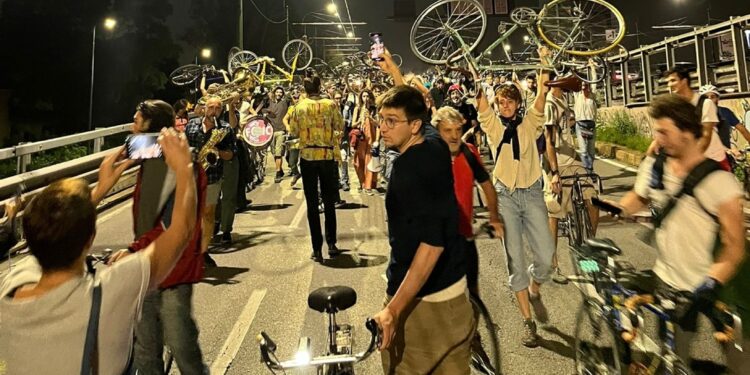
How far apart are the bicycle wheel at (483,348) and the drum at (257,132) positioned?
20.9ft

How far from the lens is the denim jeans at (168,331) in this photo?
297 cm

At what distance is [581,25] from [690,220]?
251 inches

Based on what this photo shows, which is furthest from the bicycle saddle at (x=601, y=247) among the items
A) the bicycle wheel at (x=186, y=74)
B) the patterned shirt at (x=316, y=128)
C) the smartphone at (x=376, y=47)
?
the bicycle wheel at (x=186, y=74)

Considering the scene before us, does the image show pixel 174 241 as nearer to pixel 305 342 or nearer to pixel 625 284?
pixel 305 342

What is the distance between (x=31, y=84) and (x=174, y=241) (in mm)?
32381

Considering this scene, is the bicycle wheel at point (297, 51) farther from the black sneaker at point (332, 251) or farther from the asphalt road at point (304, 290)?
the black sneaker at point (332, 251)

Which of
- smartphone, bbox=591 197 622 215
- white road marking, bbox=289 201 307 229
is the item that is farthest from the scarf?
white road marking, bbox=289 201 307 229

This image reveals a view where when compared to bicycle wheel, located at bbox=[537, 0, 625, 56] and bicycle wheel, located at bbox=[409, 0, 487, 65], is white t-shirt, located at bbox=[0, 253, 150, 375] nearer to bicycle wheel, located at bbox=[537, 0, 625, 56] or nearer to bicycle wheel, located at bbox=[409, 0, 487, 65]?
bicycle wheel, located at bbox=[409, 0, 487, 65]

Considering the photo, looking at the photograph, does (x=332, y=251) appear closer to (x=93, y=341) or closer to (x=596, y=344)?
(x=596, y=344)

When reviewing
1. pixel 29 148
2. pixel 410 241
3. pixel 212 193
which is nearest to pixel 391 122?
pixel 410 241

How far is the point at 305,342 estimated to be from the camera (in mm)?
2447

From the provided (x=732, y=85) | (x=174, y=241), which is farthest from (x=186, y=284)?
(x=732, y=85)

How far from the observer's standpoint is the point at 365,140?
1109 cm

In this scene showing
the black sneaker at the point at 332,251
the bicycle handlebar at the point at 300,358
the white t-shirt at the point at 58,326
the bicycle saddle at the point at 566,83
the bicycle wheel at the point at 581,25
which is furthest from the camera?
the bicycle wheel at the point at 581,25
